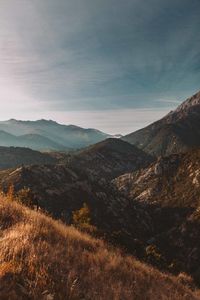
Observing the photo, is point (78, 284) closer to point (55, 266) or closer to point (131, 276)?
point (55, 266)

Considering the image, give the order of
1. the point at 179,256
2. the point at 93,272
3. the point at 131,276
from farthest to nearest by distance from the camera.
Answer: the point at 179,256 < the point at 131,276 < the point at 93,272

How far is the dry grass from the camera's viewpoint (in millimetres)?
6812

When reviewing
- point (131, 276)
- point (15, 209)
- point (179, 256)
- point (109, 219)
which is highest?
point (15, 209)

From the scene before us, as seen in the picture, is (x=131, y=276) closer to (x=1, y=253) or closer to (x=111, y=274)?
(x=111, y=274)

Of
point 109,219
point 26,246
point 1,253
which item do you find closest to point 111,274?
point 26,246

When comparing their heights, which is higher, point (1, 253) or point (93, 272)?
point (1, 253)

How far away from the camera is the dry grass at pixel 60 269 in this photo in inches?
268

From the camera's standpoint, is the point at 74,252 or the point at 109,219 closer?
the point at 74,252

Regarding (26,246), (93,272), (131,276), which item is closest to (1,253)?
(26,246)

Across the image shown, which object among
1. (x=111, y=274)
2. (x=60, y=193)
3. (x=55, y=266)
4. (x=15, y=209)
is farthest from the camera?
(x=60, y=193)

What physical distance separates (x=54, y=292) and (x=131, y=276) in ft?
13.0

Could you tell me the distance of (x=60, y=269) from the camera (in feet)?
26.3

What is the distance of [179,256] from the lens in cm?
17012

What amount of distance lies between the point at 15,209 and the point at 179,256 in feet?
567
